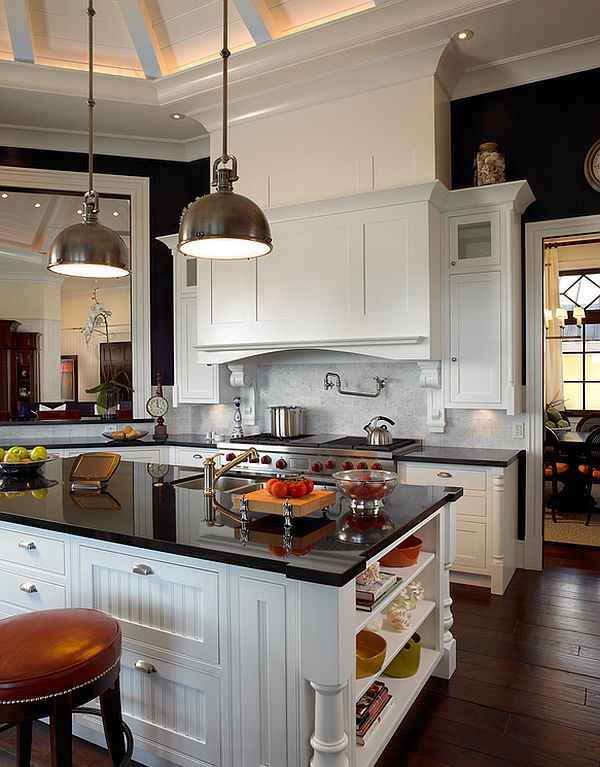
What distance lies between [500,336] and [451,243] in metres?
0.76

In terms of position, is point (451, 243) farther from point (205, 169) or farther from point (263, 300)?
point (205, 169)

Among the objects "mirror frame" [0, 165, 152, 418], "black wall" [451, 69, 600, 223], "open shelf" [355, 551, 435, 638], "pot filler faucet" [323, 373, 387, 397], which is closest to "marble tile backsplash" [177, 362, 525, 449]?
"pot filler faucet" [323, 373, 387, 397]

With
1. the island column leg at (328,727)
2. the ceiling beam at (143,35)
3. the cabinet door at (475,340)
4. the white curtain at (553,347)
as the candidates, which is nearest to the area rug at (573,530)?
the cabinet door at (475,340)

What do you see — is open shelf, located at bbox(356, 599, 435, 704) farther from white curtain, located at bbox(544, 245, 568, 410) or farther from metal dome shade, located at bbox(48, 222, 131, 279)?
white curtain, located at bbox(544, 245, 568, 410)

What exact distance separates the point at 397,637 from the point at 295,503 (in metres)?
0.73

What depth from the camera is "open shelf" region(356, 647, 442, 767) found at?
2.00m

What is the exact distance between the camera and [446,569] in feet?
8.94

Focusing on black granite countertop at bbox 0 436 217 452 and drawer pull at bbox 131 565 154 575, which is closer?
drawer pull at bbox 131 565 154 575

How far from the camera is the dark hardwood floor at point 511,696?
88.7 inches

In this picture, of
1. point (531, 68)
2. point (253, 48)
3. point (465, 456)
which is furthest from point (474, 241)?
point (253, 48)

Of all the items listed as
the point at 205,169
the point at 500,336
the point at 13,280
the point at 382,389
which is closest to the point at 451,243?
the point at 500,336

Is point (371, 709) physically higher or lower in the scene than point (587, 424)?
lower

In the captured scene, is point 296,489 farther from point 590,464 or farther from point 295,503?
point 590,464

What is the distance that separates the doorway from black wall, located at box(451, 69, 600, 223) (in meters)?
0.14
